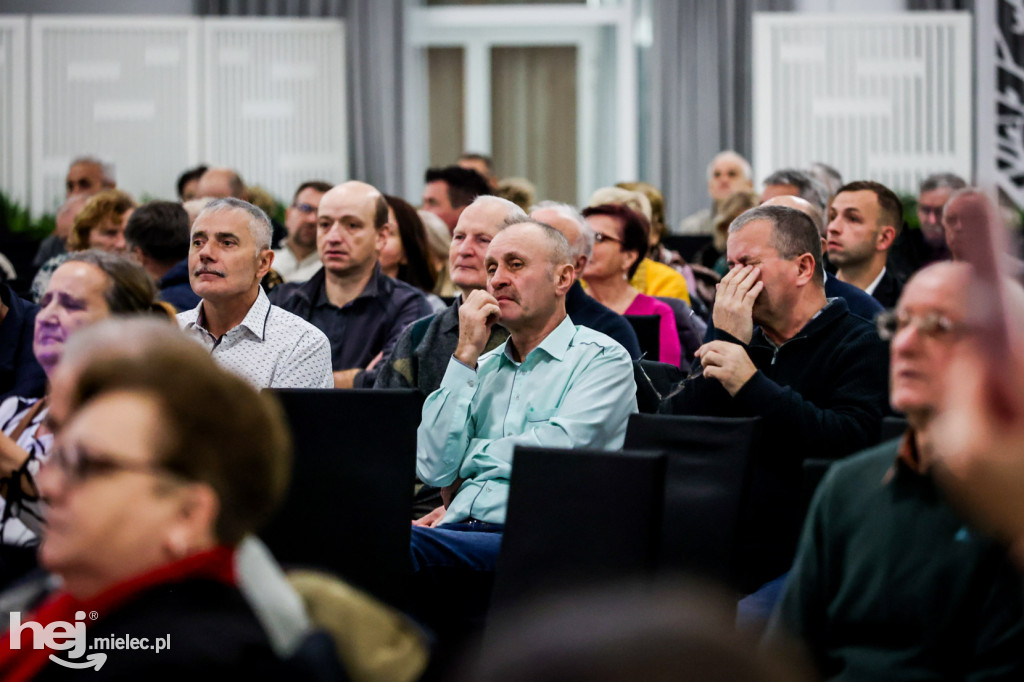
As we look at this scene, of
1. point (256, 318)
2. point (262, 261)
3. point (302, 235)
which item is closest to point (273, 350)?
point (256, 318)

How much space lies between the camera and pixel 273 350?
3455mm

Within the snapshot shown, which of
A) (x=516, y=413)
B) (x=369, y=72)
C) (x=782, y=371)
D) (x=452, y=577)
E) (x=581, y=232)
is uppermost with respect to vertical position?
(x=369, y=72)

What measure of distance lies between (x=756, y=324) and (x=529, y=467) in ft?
3.87

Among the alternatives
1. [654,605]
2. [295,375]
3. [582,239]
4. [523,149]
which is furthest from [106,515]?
[523,149]

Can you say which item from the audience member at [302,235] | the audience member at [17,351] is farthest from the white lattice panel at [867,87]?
the audience member at [17,351]

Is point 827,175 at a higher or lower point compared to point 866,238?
higher

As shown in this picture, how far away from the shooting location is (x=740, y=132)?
10.1 metres

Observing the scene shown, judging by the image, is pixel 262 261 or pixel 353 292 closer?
pixel 262 261

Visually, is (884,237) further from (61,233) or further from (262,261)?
(61,233)

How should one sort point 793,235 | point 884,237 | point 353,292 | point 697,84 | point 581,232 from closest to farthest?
point 793,235, point 581,232, point 353,292, point 884,237, point 697,84

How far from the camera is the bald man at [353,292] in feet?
14.5

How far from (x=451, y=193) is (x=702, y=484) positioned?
160 inches

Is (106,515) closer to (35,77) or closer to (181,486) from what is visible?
(181,486)

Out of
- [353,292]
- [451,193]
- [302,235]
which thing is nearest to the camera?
[353,292]
